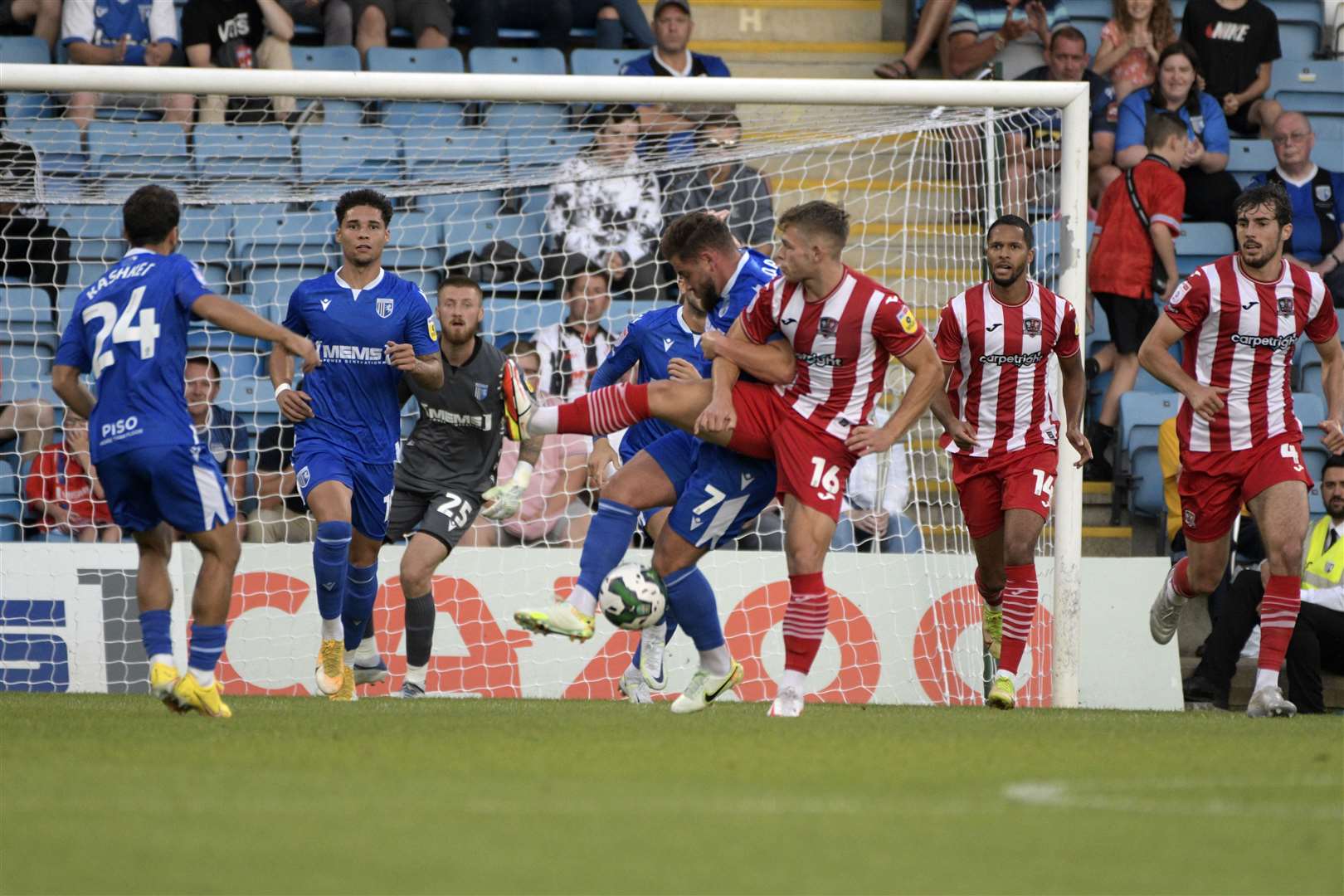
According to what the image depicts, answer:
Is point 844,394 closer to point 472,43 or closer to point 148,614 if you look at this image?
point 148,614

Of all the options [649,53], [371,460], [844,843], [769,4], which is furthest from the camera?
[769,4]

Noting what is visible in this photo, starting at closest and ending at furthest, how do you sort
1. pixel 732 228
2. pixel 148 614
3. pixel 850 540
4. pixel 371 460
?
pixel 148 614
pixel 371 460
pixel 850 540
pixel 732 228

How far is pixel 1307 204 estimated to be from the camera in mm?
13656

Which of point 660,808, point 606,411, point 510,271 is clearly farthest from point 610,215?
point 660,808

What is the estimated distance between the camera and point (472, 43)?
1399 centimetres

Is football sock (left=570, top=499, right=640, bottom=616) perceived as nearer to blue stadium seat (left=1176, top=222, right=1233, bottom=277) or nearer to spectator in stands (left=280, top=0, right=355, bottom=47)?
spectator in stands (left=280, top=0, right=355, bottom=47)

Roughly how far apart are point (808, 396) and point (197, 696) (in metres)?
2.86

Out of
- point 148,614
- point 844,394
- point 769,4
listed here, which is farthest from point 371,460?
point 769,4

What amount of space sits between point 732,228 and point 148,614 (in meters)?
6.13

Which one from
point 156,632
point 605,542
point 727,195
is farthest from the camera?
point 727,195

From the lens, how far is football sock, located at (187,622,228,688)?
6750mm

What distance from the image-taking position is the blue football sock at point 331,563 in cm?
835

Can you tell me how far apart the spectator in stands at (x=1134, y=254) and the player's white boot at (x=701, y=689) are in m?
5.81

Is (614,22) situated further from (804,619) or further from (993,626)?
(804,619)
